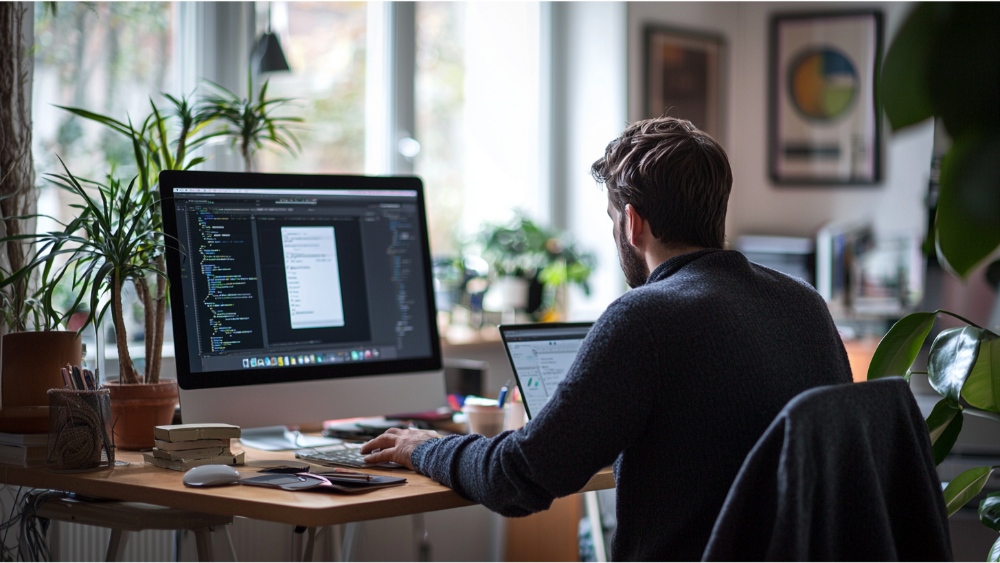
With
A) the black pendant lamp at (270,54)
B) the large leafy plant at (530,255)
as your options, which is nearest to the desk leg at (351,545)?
the black pendant lamp at (270,54)

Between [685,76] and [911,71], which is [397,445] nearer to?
[911,71]

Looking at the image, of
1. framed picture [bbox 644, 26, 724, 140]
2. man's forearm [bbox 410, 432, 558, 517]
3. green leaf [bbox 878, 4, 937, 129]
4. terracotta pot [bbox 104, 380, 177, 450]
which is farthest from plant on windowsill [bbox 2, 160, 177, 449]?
framed picture [bbox 644, 26, 724, 140]

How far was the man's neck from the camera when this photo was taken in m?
1.33

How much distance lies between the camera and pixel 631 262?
4.59 ft

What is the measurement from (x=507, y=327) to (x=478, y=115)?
207cm

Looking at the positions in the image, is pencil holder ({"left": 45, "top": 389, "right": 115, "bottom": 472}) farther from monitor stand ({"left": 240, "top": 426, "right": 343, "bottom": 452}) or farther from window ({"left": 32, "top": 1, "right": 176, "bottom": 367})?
window ({"left": 32, "top": 1, "right": 176, "bottom": 367})

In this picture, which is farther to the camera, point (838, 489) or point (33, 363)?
point (33, 363)

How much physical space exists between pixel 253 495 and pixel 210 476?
0.09 m

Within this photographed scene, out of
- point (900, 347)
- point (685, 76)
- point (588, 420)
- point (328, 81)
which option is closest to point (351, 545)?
point (588, 420)

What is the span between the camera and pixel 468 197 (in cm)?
351

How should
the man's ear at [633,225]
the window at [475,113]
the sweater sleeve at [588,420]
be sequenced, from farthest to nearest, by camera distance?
the window at [475,113] → the man's ear at [633,225] → the sweater sleeve at [588,420]

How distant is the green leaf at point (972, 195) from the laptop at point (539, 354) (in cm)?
95

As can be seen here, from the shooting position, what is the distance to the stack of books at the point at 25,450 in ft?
4.59

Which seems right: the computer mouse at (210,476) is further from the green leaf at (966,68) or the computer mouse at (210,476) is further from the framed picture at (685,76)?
the framed picture at (685,76)
